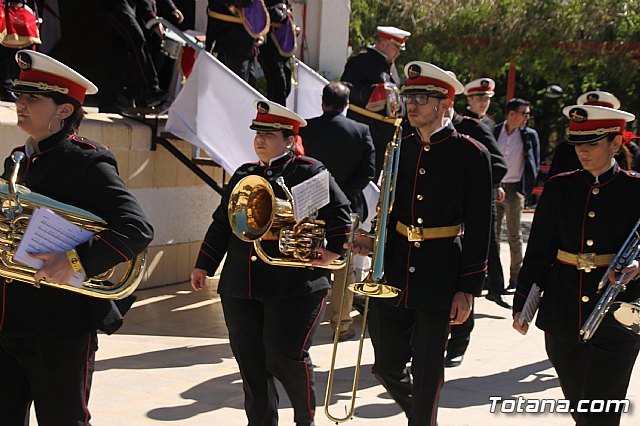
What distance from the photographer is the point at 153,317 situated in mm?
8734

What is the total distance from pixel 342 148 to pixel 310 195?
8.40 feet

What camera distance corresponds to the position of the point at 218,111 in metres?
9.04

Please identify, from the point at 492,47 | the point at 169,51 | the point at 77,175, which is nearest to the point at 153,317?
the point at 169,51

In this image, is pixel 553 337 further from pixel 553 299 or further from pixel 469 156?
pixel 469 156

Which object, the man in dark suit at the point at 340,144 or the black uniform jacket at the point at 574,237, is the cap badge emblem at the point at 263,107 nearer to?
the black uniform jacket at the point at 574,237

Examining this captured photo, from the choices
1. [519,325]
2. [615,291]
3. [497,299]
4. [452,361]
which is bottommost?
[497,299]

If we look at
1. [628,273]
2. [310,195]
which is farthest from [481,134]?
[628,273]

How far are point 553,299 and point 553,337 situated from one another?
0.57 ft

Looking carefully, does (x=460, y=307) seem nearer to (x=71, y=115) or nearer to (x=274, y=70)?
(x=71, y=115)

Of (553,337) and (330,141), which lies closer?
(553,337)

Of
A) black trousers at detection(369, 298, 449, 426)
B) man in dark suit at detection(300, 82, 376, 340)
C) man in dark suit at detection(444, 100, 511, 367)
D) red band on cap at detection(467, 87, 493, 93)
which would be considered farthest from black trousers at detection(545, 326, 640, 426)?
red band on cap at detection(467, 87, 493, 93)

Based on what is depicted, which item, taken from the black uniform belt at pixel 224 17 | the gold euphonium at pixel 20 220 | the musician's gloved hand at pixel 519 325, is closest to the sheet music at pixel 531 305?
the musician's gloved hand at pixel 519 325

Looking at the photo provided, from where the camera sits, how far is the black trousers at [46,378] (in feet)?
13.1

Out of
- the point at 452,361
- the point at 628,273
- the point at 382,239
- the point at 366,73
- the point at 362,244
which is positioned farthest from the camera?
the point at 366,73
